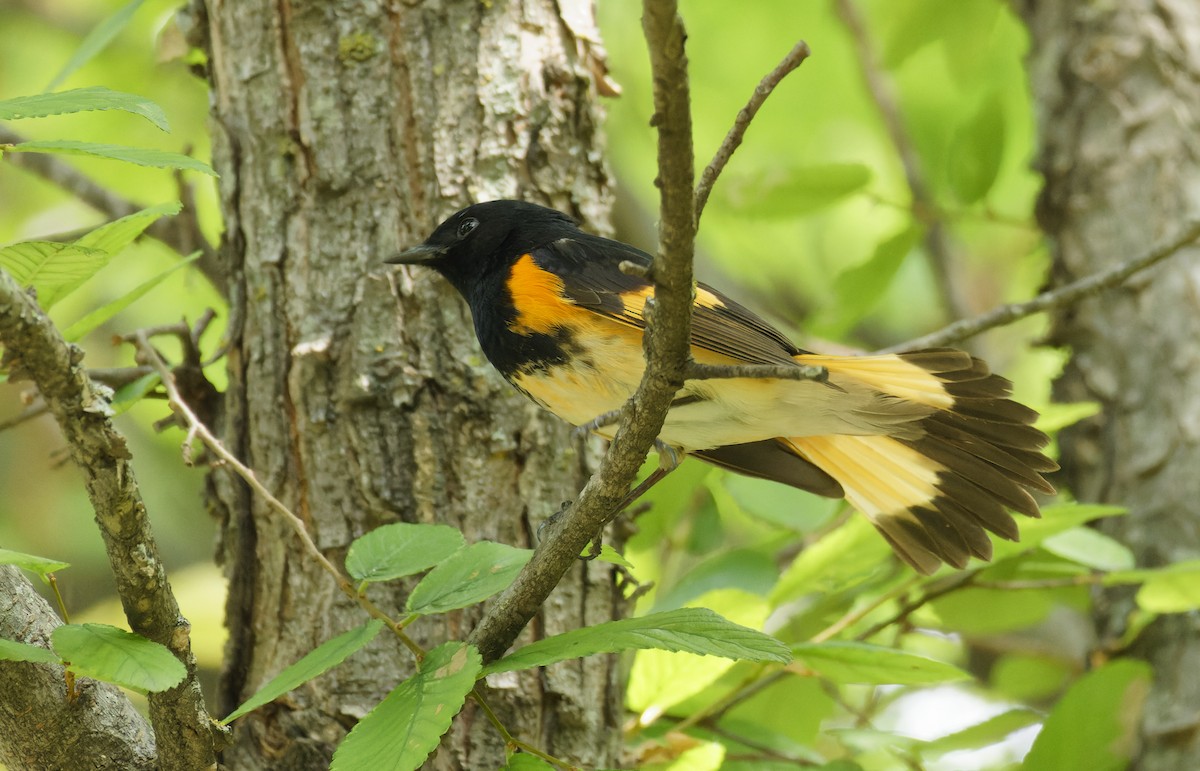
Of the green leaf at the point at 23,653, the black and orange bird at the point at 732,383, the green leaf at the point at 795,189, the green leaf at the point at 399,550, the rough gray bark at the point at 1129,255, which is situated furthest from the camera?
the rough gray bark at the point at 1129,255

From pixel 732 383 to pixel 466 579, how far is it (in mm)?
959

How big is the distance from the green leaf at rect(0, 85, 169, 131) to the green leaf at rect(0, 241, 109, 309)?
27cm

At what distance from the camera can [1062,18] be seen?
388 cm

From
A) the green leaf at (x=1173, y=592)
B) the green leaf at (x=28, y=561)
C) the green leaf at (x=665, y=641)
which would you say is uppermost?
the green leaf at (x=1173, y=592)

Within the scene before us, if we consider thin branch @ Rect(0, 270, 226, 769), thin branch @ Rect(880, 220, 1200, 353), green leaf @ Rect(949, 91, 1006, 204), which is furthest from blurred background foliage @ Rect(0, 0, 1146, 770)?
thin branch @ Rect(0, 270, 226, 769)

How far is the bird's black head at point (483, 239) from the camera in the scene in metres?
2.36

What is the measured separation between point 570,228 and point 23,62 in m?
3.64

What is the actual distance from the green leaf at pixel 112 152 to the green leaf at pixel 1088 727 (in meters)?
2.00

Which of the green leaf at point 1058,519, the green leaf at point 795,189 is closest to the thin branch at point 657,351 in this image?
the green leaf at point 1058,519

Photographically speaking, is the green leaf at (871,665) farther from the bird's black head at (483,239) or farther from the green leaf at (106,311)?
the green leaf at (106,311)

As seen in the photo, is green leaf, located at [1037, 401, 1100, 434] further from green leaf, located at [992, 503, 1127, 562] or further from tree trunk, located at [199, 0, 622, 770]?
tree trunk, located at [199, 0, 622, 770]

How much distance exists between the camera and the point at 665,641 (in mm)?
1479

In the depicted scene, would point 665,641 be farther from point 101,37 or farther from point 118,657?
point 101,37

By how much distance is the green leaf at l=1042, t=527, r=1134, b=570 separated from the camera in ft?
7.96
